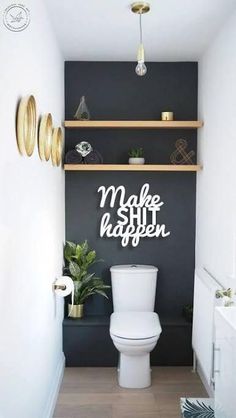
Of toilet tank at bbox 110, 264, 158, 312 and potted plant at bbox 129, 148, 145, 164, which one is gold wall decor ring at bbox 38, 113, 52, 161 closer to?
potted plant at bbox 129, 148, 145, 164

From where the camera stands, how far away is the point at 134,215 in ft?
13.8

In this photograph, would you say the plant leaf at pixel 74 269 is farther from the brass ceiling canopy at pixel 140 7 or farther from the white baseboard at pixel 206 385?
the brass ceiling canopy at pixel 140 7

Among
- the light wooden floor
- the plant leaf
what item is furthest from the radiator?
the plant leaf

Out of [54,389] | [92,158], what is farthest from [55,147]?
[54,389]

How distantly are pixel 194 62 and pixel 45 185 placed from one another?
194 centimetres

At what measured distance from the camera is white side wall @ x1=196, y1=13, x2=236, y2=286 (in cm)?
295

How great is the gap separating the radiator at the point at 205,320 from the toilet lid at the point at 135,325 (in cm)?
29

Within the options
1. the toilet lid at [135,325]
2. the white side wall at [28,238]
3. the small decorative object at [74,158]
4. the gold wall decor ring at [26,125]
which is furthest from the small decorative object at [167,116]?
the gold wall decor ring at [26,125]

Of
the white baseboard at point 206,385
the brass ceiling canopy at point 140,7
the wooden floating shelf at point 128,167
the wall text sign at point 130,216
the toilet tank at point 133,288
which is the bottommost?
the white baseboard at point 206,385

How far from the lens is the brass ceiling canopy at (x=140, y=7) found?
281cm

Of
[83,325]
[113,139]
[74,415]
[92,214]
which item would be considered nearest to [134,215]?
[92,214]

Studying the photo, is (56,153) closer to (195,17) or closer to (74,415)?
(195,17)

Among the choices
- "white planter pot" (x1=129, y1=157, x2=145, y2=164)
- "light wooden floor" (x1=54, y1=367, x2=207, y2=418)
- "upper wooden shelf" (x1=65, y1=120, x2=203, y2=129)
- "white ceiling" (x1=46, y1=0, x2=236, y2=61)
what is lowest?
"light wooden floor" (x1=54, y1=367, x2=207, y2=418)

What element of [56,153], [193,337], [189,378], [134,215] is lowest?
[189,378]
